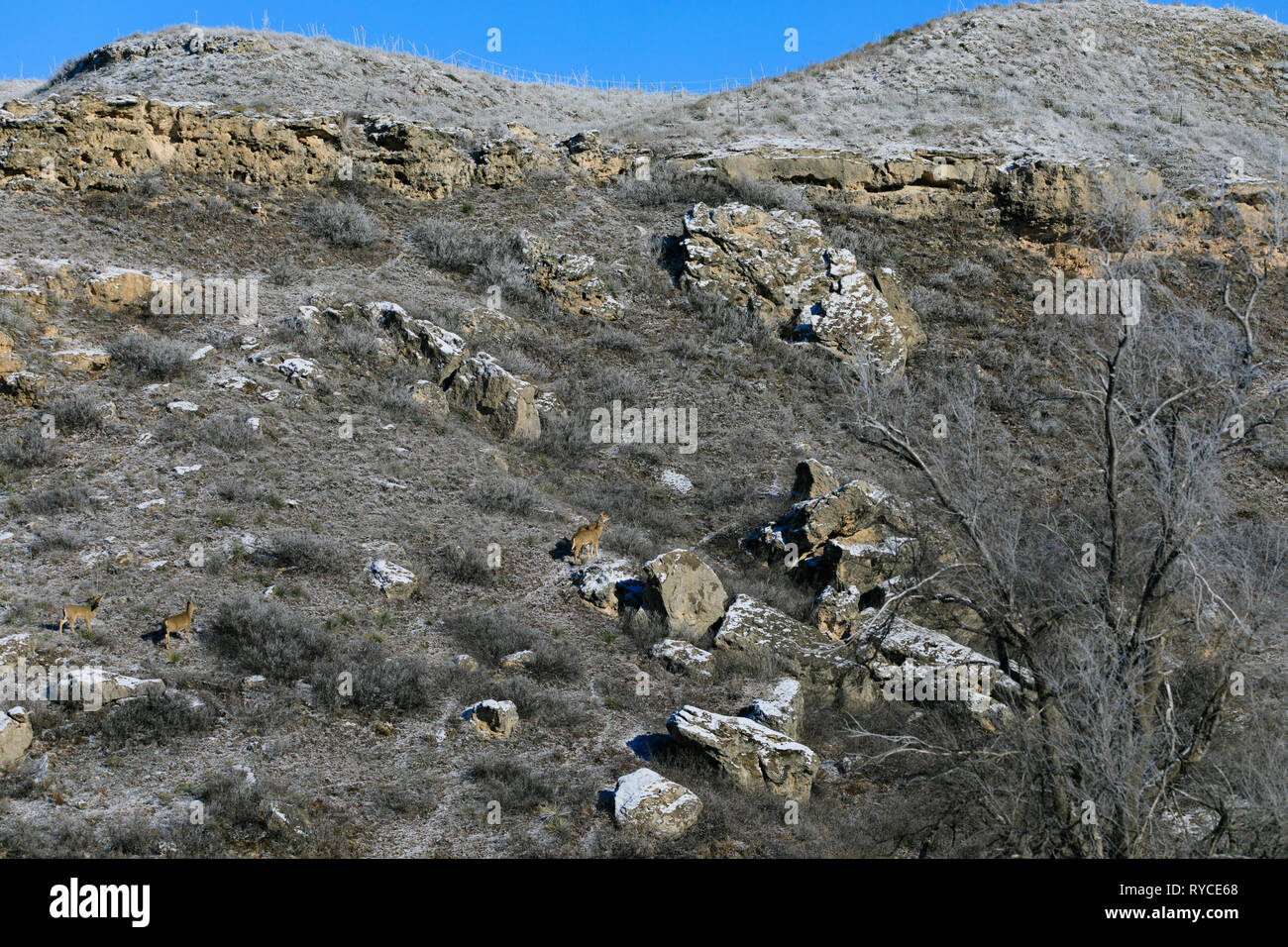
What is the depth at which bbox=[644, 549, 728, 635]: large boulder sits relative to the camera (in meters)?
12.3

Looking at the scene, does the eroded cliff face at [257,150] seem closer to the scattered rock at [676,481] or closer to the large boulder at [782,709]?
the scattered rock at [676,481]

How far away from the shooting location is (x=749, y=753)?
9391 mm

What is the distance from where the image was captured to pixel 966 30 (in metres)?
35.8

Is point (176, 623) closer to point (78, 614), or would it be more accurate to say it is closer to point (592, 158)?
point (78, 614)

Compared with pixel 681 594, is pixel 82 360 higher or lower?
higher

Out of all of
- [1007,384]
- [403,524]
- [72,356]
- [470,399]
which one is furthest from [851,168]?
[72,356]

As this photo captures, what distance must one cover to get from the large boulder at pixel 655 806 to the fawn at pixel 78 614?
20.5 ft

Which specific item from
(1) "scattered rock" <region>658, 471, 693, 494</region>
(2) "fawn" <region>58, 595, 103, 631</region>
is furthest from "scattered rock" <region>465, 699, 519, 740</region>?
(1) "scattered rock" <region>658, 471, 693, 494</region>

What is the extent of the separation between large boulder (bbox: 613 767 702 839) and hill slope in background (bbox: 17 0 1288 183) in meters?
22.6

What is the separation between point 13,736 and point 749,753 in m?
6.95

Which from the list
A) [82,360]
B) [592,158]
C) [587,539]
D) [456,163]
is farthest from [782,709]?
[592,158]

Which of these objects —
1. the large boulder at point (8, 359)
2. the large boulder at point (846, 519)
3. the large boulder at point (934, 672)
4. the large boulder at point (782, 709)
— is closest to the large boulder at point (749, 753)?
the large boulder at point (782, 709)

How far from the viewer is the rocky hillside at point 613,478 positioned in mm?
8242

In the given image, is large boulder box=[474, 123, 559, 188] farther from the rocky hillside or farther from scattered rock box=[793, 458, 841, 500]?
scattered rock box=[793, 458, 841, 500]
